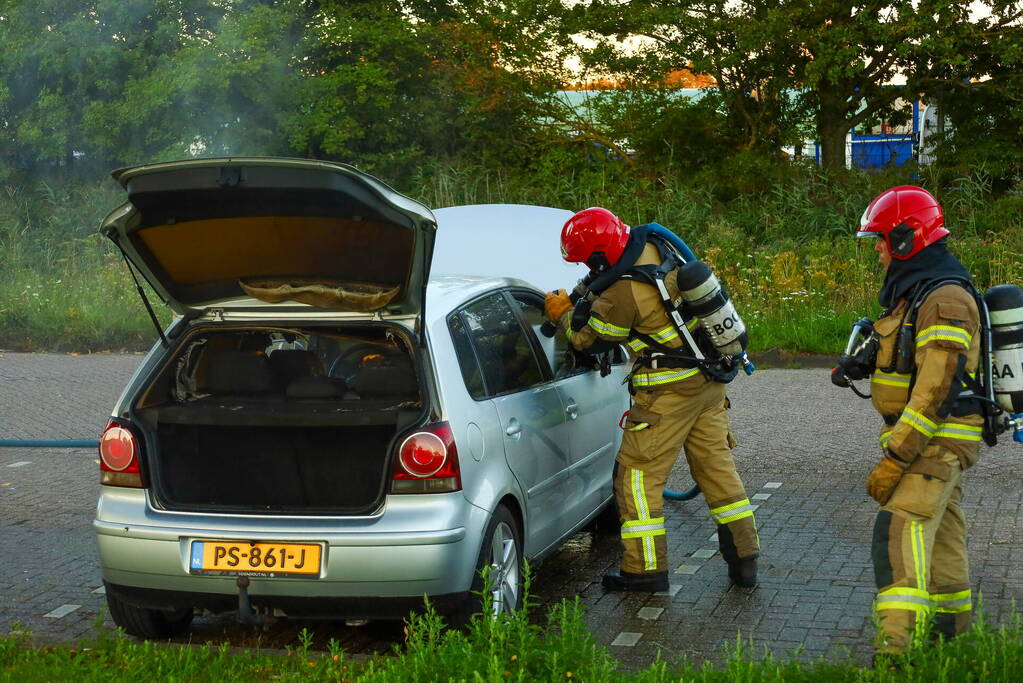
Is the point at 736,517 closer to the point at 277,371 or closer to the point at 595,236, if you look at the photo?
the point at 595,236

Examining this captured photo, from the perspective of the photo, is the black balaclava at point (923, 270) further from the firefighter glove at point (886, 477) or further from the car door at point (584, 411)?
the car door at point (584, 411)

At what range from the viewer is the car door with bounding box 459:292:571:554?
5.05 m

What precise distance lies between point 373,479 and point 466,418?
65cm

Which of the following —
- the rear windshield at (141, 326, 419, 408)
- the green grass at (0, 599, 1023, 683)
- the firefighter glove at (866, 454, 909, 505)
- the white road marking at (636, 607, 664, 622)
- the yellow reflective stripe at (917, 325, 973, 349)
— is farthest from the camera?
the white road marking at (636, 607, 664, 622)

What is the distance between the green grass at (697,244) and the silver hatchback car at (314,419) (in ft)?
30.1

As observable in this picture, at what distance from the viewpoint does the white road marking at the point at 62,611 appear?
5.47 meters

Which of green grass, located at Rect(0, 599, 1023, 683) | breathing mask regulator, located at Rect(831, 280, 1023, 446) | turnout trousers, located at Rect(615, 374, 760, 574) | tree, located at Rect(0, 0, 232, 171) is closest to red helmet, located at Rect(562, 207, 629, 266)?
turnout trousers, located at Rect(615, 374, 760, 574)

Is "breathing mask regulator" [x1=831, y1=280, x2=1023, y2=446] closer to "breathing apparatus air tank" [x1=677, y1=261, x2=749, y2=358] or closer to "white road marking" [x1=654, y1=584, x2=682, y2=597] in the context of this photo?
"breathing apparatus air tank" [x1=677, y1=261, x2=749, y2=358]

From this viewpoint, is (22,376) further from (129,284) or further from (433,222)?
(433,222)

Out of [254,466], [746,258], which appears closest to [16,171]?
[746,258]

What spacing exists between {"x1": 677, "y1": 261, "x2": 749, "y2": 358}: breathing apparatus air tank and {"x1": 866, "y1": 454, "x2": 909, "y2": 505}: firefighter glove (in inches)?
43.6

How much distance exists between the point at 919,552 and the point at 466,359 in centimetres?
180

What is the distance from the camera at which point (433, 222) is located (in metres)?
4.46

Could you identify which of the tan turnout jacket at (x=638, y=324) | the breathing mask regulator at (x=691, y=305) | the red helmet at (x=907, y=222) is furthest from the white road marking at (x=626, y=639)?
the red helmet at (x=907, y=222)
